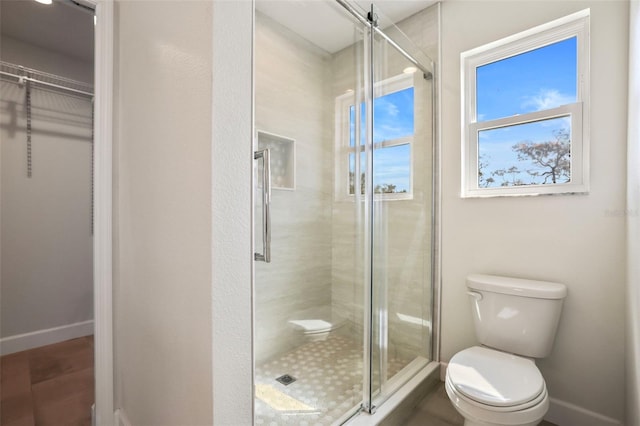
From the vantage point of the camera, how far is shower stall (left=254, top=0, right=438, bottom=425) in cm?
165

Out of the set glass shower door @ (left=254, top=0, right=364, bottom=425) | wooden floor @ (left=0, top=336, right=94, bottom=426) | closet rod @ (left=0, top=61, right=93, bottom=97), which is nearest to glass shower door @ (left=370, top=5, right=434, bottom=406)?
glass shower door @ (left=254, top=0, right=364, bottom=425)

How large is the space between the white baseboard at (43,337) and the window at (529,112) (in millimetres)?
3143

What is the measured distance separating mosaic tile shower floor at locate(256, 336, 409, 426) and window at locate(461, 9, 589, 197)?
4.31 ft

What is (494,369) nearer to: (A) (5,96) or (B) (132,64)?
(B) (132,64)

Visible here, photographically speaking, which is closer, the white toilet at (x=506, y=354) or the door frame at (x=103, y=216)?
the white toilet at (x=506, y=354)

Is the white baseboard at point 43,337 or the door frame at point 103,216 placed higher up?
the door frame at point 103,216

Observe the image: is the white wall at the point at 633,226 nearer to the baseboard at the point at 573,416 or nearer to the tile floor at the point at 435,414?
the baseboard at the point at 573,416

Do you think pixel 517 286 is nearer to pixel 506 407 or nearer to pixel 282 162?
pixel 506 407

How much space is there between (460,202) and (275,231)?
4.02 ft

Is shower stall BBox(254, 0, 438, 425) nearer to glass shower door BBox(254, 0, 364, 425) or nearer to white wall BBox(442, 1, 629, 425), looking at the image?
glass shower door BBox(254, 0, 364, 425)

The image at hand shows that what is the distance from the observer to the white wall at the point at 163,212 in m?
0.82

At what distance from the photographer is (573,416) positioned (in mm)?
1535

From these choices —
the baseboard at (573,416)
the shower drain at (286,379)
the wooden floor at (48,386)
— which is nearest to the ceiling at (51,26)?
the wooden floor at (48,386)

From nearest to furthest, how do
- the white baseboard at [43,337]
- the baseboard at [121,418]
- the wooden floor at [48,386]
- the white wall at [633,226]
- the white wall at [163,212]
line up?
the white wall at [163,212] → the white wall at [633,226] → the baseboard at [121,418] → the wooden floor at [48,386] → the white baseboard at [43,337]
